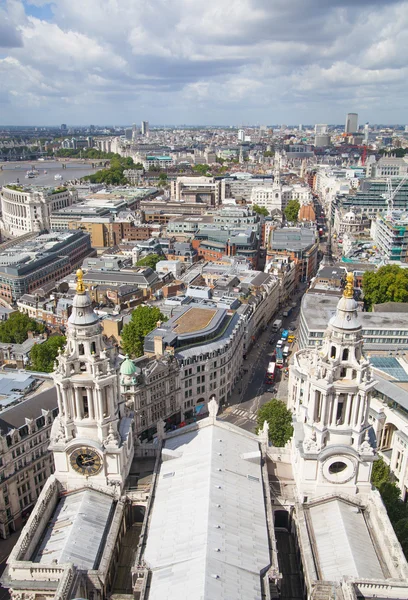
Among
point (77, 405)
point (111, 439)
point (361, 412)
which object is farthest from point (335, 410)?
point (77, 405)

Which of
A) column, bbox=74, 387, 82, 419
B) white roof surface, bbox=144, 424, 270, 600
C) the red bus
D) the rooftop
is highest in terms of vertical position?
column, bbox=74, 387, 82, 419

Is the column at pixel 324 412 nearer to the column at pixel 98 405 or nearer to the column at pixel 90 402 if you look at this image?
the column at pixel 98 405

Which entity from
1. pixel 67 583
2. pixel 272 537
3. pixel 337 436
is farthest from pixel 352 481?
pixel 67 583

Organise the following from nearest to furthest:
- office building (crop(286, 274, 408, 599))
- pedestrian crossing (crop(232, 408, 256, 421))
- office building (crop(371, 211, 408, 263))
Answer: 1. office building (crop(286, 274, 408, 599))
2. pedestrian crossing (crop(232, 408, 256, 421))
3. office building (crop(371, 211, 408, 263))

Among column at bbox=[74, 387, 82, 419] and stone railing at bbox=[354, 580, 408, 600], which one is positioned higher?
column at bbox=[74, 387, 82, 419]

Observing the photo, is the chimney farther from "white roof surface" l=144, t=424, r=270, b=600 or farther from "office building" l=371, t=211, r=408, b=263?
"office building" l=371, t=211, r=408, b=263

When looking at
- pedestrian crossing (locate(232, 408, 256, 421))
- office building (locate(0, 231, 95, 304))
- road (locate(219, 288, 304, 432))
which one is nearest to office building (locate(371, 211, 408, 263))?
road (locate(219, 288, 304, 432))
